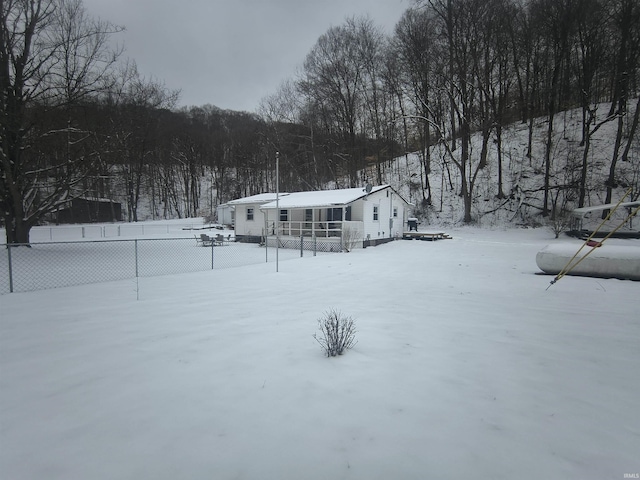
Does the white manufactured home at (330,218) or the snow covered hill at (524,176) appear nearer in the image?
the white manufactured home at (330,218)

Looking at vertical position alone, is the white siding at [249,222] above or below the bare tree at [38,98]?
below

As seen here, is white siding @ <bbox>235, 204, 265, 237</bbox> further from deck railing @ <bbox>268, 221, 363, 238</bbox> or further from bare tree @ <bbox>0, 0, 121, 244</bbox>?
bare tree @ <bbox>0, 0, 121, 244</bbox>

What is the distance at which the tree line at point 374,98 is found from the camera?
591 inches

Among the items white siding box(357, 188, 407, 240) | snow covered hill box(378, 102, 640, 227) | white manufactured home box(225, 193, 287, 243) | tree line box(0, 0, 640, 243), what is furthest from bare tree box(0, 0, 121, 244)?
snow covered hill box(378, 102, 640, 227)

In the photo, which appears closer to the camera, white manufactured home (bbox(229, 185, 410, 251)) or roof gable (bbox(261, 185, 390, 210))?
white manufactured home (bbox(229, 185, 410, 251))

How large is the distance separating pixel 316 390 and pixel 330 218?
58.8 ft

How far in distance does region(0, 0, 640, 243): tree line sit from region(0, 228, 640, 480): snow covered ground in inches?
508

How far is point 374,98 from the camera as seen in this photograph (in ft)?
104

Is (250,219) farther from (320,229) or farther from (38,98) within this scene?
(38,98)

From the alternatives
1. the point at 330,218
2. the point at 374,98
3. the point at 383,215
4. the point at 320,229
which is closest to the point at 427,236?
the point at 383,215

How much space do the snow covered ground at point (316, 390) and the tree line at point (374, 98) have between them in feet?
42.4

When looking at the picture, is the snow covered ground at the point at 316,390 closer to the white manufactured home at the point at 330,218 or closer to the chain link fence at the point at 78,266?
the chain link fence at the point at 78,266

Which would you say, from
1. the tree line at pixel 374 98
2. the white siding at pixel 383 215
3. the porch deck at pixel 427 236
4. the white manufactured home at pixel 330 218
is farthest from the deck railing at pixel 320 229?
the tree line at pixel 374 98

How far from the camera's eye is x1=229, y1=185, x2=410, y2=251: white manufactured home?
58.4 ft
